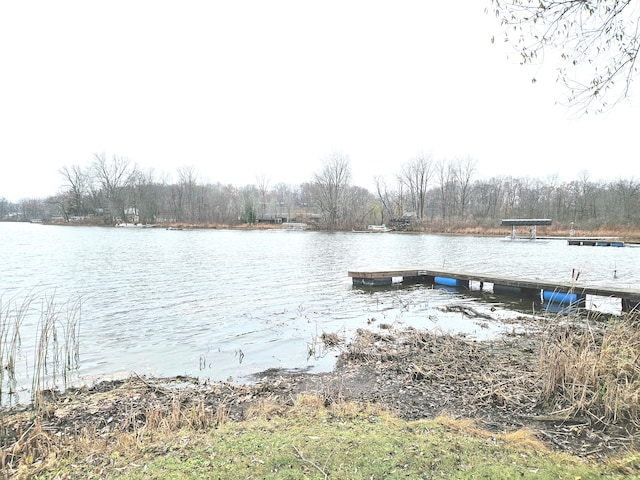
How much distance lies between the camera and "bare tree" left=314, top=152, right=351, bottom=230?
209 feet

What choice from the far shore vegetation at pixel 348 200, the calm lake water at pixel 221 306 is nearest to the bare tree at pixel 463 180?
the far shore vegetation at pixel 348 200

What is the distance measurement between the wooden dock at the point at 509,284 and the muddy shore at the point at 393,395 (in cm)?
440

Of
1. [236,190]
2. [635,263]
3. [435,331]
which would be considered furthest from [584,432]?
[236,190]

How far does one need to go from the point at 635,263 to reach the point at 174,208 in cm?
7536

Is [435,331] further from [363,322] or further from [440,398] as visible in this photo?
[440,398]

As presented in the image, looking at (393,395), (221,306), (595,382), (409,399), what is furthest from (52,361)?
(595,382)

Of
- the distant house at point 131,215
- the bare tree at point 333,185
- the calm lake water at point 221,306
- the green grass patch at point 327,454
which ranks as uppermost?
the bare tree at point 333,185

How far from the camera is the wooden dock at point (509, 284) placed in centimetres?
1027

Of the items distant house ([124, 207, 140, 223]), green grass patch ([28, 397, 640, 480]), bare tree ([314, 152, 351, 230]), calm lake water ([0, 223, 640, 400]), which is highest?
bare tree ([314, 152, 351, 230])

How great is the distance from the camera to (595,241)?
31875 millimetres

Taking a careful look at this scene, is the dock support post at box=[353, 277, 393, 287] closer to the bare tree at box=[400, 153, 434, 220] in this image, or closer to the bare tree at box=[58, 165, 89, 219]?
the bare tree at box=[400, 153, 434, 220]

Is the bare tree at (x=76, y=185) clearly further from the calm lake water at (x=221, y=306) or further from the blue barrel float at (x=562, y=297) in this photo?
the blue barrel float at (x=562, y=297)

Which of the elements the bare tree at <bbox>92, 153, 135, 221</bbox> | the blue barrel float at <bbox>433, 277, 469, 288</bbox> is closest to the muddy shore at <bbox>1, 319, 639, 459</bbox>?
the blue barrel float at <bbox>433, 277, 469, 288</bbox>

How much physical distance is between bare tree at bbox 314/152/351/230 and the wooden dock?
1868 inches
